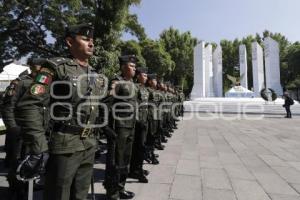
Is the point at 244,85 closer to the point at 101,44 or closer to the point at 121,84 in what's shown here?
the point at 101,44

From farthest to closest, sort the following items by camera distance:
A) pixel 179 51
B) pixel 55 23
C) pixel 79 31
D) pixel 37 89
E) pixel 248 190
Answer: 1. pixel 179 51
2. pixel 55 23
3. pixel 248 190
4. pixel 79 31
5. pixel 37 89

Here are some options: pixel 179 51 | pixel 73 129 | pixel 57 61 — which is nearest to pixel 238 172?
pixel 73 129

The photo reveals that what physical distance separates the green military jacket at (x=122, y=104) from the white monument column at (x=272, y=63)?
39484 millimetres

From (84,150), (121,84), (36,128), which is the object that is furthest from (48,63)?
(121,84)

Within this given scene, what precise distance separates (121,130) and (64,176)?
185 cm

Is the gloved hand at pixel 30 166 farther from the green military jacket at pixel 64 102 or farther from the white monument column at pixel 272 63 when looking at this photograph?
the white monument column at pixel 272 63

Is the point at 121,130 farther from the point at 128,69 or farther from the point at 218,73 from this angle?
the point at 218,73

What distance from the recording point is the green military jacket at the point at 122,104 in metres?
4.52

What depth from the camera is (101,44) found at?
16.5 meters

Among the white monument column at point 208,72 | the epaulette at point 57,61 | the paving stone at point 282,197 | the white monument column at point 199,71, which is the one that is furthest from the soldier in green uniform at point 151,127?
the white monument column at point 208,72

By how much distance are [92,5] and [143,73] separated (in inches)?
491

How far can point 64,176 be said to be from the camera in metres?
2.66

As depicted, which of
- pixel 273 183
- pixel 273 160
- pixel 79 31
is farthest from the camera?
pixel 273 160

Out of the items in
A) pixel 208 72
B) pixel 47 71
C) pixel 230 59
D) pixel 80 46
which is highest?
pixel 230 59
